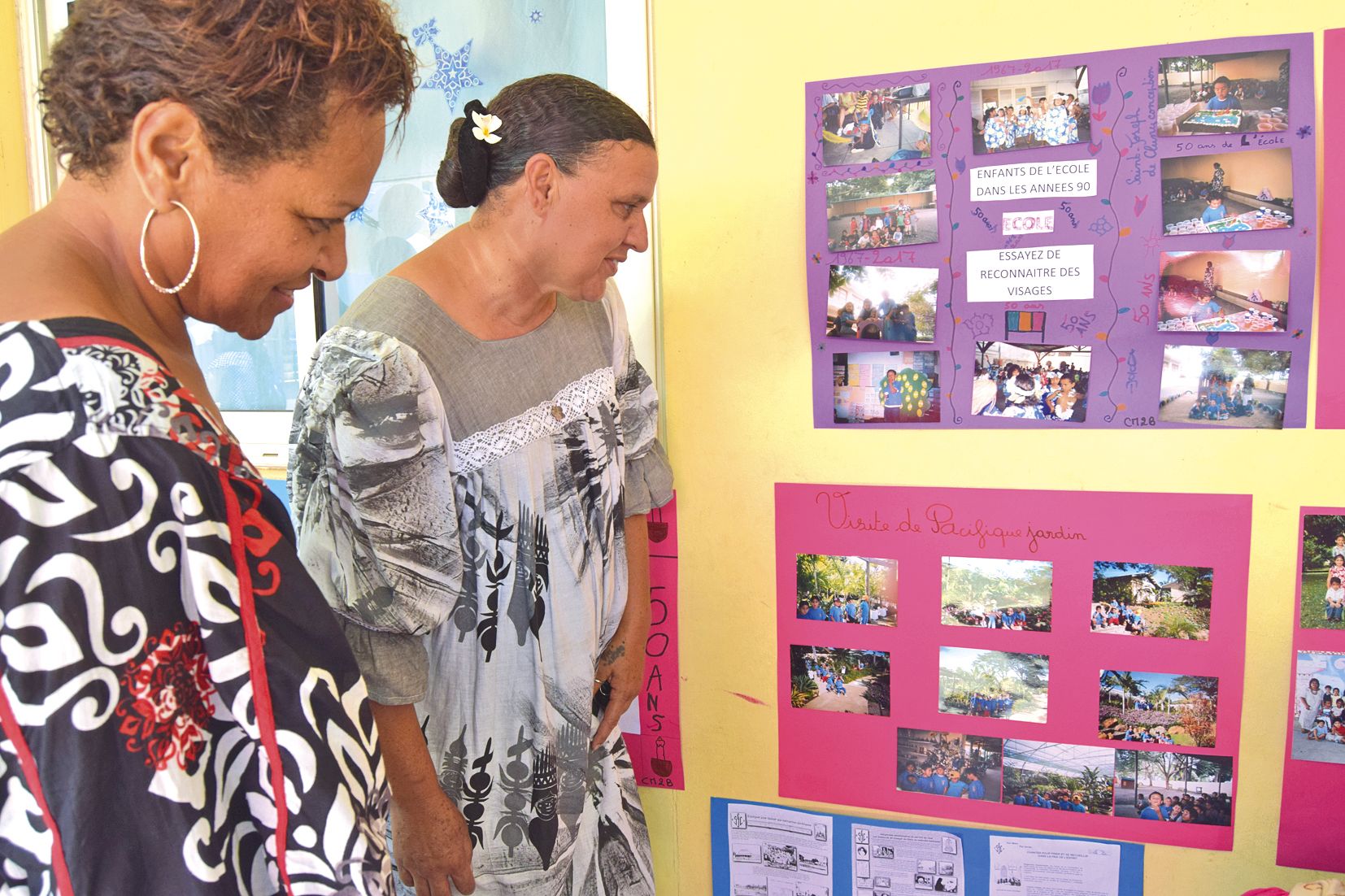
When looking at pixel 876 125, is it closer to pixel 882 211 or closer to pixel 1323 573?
pixel 882 211

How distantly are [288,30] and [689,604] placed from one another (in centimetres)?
120

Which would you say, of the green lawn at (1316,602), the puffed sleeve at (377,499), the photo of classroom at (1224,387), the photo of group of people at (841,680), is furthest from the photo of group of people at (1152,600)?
the puffed sleeve at (377,499)

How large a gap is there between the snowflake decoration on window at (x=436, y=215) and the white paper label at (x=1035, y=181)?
0.91 metres

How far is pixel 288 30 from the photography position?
64 cm

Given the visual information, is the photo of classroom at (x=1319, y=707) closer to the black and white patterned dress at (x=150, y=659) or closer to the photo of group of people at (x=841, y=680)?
the photo of group of people at (x=841, y=680)

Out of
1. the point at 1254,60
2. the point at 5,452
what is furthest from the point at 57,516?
the point at 1254,60

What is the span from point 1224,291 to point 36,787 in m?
1.45

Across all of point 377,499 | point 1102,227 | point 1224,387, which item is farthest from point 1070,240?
point 377,499

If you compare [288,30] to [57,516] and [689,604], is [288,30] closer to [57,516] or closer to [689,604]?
[57,516]

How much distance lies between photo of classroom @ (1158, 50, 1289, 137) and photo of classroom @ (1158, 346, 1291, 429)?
31 cm

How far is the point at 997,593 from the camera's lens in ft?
4.89

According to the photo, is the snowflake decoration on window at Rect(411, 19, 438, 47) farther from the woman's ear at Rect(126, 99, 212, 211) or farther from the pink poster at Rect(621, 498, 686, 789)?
the woman's ear at Rect(126, 99, 212, 211)

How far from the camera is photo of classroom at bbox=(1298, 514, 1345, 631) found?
1.34m

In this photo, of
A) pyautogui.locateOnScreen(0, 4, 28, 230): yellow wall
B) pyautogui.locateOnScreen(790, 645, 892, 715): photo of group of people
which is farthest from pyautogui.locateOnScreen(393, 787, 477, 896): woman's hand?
pyautogui.locateOnScreen(0, 4, 28, 230): yellow wall
